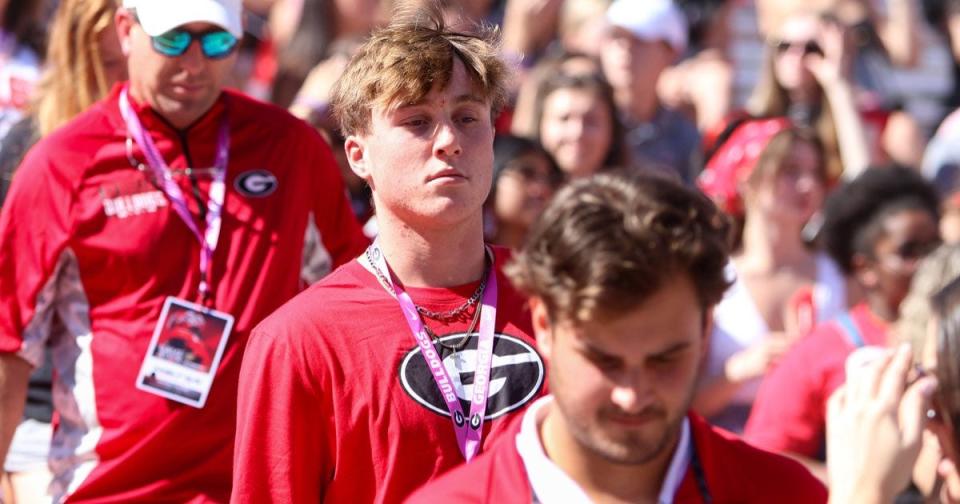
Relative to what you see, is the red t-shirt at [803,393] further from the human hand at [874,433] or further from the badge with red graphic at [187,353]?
the human hand at [874,433]

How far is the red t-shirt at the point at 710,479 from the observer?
2723mm

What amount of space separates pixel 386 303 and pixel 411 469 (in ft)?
1.21

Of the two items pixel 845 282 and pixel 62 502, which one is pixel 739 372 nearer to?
pixel 845 282

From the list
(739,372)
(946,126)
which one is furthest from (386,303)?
(946,126)

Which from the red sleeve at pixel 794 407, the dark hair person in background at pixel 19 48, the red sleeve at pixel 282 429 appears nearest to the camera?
the red sleeve at pixel 282 429

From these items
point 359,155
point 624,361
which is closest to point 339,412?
point 359,155

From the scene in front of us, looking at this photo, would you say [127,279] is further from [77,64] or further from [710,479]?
[710,479]

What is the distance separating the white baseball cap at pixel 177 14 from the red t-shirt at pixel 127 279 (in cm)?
25

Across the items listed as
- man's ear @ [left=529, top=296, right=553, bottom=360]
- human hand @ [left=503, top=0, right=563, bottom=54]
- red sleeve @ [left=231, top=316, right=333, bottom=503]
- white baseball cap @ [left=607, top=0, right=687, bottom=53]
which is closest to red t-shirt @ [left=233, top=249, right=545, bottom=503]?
red sleeve @ [left=231, top=316, right=333, bottom=503]

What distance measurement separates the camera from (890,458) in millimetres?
2873

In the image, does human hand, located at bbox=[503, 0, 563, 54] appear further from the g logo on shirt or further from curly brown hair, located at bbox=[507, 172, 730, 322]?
curly brown hair, located at bbox=[507, 172, 730, 322]

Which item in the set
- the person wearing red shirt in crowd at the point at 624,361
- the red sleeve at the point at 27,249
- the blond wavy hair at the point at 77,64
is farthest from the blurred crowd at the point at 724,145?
the person wearing red shirt in crowd at the point at 624,361

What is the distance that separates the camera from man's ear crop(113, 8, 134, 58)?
4.82m

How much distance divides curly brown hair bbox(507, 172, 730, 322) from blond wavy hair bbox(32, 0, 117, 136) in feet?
9.25
